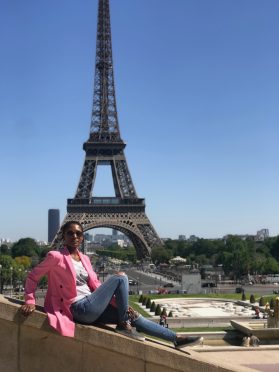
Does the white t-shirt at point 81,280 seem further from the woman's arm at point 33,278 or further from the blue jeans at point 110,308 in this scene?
the woman's arm at point 33,278

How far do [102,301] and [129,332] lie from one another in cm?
43

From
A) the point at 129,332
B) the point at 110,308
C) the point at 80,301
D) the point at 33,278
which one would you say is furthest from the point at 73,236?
the point at 129,332

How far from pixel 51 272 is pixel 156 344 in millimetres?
1340

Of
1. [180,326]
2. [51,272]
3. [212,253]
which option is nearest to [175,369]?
[51,272]

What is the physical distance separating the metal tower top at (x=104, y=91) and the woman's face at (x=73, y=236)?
8621 centimetres

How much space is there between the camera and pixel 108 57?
90.7 m

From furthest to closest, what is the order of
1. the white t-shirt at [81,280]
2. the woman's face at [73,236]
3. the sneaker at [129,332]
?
1. the woman's face at [73,236]
2. the white t-shirt at [81,280]
3. the sneaker at [129,332]

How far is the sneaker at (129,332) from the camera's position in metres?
5.21

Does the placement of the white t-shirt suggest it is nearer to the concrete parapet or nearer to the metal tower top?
the concrete parapet

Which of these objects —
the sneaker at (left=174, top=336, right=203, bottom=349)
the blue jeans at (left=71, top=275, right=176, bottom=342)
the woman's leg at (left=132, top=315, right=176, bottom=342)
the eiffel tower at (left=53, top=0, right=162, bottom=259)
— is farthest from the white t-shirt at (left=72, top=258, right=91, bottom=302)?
the eiffel tower at (left=53, top=0, right=162, bottom=259)

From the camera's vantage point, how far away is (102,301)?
17.2 ft

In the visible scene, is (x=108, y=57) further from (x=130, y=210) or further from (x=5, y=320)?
(x=5, y=320)

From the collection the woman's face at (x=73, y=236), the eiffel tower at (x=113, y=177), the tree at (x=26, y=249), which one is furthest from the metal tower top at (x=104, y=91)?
the woman's face at (x=73, y=236)

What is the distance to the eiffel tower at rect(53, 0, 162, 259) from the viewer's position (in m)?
88.2
